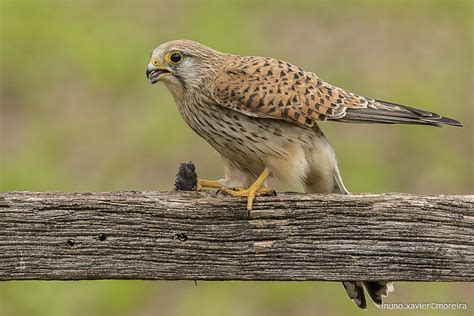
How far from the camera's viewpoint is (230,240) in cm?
321

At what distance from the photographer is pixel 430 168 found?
7.38 meters

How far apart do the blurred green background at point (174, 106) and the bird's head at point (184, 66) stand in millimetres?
1808

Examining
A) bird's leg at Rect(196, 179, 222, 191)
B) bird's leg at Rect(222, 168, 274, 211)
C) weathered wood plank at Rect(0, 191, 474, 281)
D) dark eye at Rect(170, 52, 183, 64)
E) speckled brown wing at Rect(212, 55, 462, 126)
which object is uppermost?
dark eye at Rect(170, 52, 183, 64)

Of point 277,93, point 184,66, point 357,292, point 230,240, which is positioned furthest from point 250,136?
point 230,240

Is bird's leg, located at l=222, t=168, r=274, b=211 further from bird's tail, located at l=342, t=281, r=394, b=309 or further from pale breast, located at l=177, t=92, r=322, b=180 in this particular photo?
bird's tail, located at l=342, t=281, r=394, b=309

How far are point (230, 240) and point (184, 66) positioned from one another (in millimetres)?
1622

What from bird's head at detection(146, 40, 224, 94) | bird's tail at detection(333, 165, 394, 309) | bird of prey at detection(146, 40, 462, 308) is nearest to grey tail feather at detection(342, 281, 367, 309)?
bird's tail at detection(333, 165, 394, 309)

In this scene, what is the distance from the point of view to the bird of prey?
4281 mm

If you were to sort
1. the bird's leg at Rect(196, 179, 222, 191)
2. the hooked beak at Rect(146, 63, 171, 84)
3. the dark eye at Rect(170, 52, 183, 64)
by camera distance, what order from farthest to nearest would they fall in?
the dark eye at Rect(170, 52, 183, 64) → the hooked beak at Rect(146, 63, 171, 84) → the bird's leg at Rect(196, 179, 222, 191)

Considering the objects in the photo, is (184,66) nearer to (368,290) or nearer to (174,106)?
(368,290)

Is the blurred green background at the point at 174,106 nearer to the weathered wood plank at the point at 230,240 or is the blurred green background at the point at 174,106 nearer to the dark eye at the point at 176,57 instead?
the dark eye at the point at 176,57

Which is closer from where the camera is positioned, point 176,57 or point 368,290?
point 368,290

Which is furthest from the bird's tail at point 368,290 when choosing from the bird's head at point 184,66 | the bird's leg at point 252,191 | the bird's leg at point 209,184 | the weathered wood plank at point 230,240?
the bird's head at point 184,66

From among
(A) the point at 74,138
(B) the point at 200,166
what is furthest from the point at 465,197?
(A) the point at 74,138
